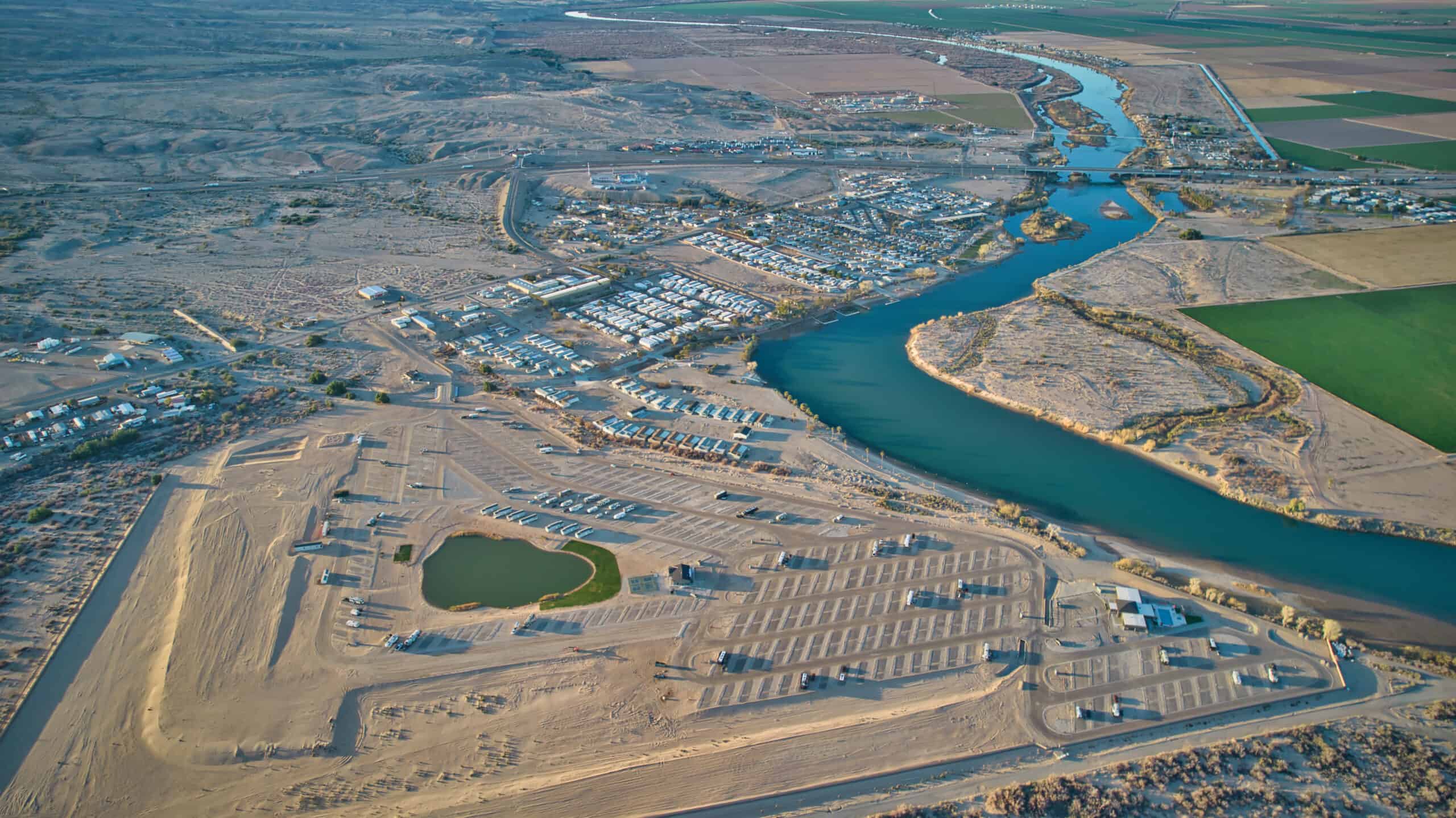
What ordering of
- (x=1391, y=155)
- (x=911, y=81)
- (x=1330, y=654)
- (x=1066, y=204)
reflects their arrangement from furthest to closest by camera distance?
(x=911, y=81), (x=1391, y=155), (x=1066, y=204), (x=1330, y=654)

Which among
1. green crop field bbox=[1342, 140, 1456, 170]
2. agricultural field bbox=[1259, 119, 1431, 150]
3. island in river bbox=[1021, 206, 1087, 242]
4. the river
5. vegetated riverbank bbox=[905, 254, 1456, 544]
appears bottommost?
the river

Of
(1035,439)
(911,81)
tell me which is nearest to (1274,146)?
(911,81)

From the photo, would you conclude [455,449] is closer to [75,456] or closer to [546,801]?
[75,456]

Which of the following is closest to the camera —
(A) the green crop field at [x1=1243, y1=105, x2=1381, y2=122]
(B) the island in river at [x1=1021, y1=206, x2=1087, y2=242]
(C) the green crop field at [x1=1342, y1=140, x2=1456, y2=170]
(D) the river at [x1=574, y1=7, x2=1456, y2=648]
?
(D) the river at [x1=574, y1=7, x2=1456, y2=648]

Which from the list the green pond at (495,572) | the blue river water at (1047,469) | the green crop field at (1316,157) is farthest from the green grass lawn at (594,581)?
the green crop field at (1316,157)

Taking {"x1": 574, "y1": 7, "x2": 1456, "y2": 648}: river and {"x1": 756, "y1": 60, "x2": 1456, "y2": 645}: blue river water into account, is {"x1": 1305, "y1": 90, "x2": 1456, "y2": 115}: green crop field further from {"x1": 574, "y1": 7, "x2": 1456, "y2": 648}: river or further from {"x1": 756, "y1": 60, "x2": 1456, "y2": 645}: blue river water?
{"x1": 574, "y1": 7, "x2": 1456, "y2": 648}: river

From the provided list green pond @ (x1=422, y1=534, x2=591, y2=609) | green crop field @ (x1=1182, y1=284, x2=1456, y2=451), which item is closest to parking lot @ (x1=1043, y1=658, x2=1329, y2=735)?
green pond @ (x1=422, y1=534, x2=591, y2=609)

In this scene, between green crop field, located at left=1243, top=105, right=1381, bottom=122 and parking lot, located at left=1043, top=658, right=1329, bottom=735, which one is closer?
parking lot, located at left=1043, top=658, right=1329, bottom=735

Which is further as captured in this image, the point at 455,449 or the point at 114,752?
the point at 455,449
